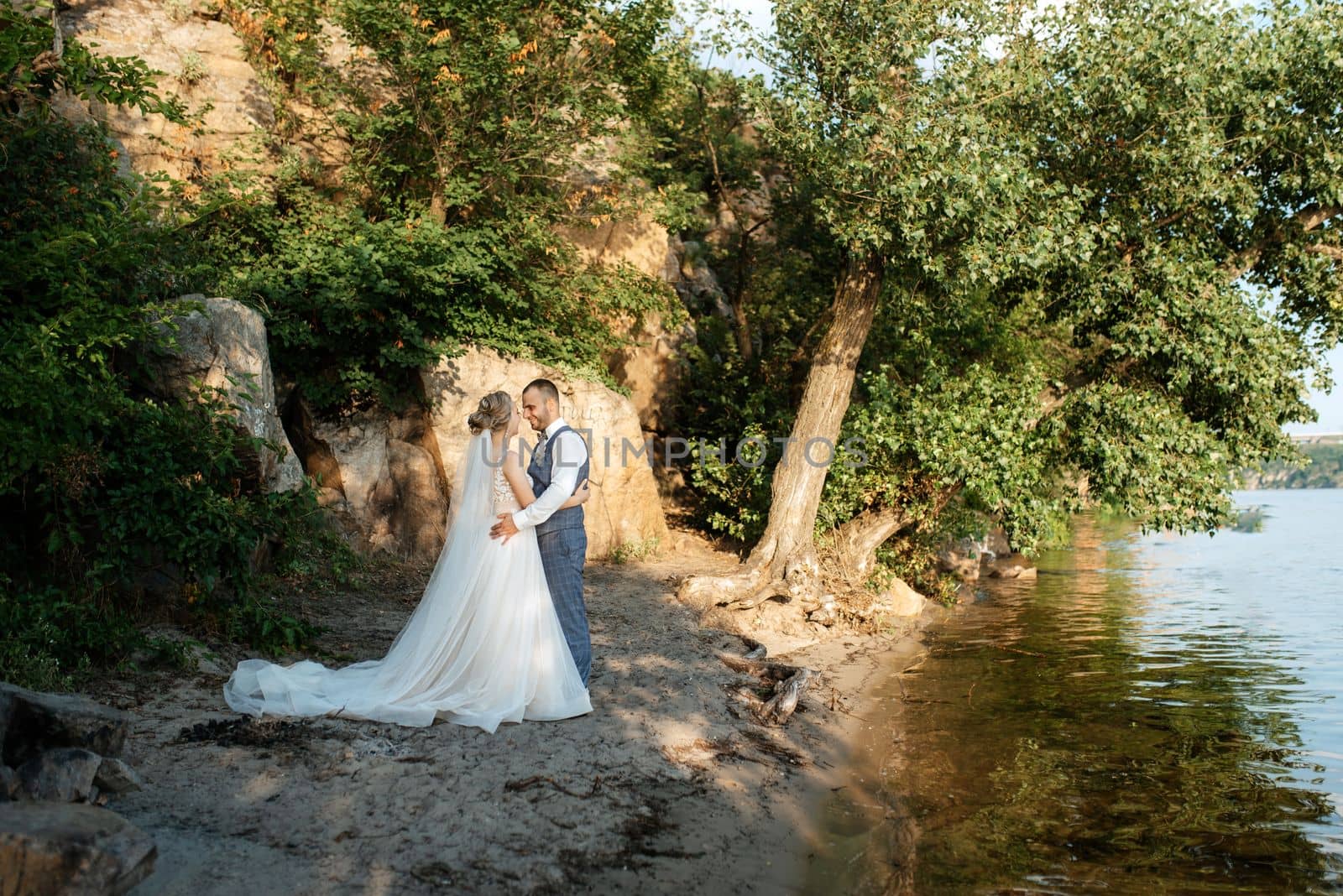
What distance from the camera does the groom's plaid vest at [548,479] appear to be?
24.1 ft

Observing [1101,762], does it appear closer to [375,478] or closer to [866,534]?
[866,534]

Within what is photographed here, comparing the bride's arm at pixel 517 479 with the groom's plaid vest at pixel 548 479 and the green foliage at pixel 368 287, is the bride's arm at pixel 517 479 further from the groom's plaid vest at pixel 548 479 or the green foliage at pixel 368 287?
the green foliage at pixel 368 287

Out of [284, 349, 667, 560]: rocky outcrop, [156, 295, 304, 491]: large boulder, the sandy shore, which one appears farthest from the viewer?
[284, 349, 667, 560]: rocky outcrop

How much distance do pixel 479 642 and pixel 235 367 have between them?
4225 millimetres

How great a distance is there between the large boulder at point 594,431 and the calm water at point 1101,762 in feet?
16.2

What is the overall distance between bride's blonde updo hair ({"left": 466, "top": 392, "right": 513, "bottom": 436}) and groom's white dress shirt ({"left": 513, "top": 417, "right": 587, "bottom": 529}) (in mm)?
470

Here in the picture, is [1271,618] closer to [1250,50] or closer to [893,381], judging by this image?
[893,381]

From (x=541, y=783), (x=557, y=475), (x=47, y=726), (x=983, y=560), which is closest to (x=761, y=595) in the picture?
(x=557, y=475)

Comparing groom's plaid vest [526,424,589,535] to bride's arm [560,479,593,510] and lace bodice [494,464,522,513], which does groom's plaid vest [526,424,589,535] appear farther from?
lace bodice [494,464,522,513]

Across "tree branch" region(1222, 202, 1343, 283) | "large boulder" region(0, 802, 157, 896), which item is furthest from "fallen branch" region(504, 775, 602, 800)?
"tree branch" region(1222, 202, 1343, 283)

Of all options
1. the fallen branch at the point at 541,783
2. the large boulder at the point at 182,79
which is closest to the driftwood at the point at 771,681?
the fallen branch at the point at 541,783

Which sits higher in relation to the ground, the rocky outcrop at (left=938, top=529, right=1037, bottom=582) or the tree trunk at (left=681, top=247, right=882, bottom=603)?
the tree trunk at (left=681, top=247, right=882, bottom=603)

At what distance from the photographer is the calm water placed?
18.7 feet

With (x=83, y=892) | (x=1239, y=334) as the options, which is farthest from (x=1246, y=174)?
(x=83, y=892)
